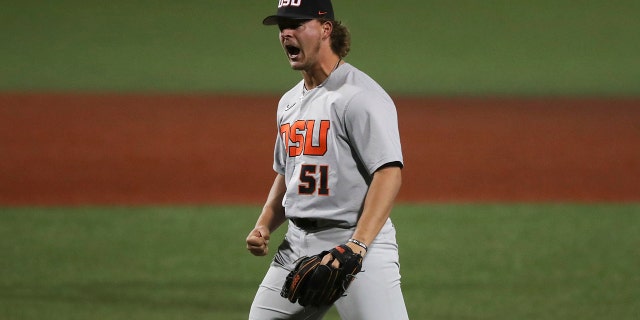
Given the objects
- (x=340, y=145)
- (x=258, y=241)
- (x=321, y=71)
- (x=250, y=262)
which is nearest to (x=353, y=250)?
(x=340, y=145)

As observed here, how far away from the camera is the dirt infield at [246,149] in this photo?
9.73 metres

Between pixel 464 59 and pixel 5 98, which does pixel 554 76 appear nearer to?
pixel 464 59

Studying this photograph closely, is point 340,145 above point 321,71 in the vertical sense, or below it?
below

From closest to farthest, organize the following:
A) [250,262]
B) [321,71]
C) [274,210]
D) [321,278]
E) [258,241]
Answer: [321,278]
[321,71]
[258,241]
[274,210]
[250,262]

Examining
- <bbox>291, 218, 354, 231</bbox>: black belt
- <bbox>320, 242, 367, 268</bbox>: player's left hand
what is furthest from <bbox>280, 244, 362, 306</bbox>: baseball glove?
<bbox>291, 218, 354, 231</bbox>: black belt

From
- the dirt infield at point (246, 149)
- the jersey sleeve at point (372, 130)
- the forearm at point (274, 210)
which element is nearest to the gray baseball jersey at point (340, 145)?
the jersey sleeve at point (372, 130)

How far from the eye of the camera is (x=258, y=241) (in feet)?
12.4

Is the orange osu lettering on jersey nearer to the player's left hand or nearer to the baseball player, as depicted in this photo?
the baseball player

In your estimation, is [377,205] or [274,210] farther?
[274,210]

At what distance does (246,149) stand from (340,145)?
27.0 ft

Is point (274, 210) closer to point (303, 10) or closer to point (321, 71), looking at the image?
point (321, 71)

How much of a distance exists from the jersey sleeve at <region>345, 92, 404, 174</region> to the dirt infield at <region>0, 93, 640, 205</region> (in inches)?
236

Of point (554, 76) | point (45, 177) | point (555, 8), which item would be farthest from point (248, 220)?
point (555, 8)

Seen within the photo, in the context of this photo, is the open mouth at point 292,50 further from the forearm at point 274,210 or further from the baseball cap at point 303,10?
the forearm at point 274,210
